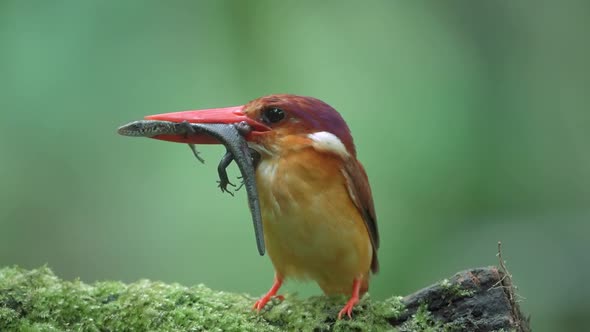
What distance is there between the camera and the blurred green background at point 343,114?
15.5 feet

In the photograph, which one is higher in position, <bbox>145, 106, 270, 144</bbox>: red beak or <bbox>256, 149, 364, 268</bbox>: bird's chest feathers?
<bbox>145, 106, 270, 144</bbox>: red beak

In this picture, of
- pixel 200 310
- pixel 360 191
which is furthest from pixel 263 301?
pixel 360 191

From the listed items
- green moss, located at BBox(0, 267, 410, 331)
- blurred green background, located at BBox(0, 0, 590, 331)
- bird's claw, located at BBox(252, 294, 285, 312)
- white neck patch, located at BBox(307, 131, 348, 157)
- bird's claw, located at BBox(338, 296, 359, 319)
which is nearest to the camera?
green moss, located at BBox(0, 267, 410, 331)

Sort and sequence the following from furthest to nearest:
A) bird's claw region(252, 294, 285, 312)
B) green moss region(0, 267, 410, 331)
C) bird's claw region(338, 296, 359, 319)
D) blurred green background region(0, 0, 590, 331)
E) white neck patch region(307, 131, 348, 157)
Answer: blurred green background region(0, 0, 590, 331) < white neck patch region(307, 131, 348, 157) < bird's claw region(252, 294, 285, 312) < bird's claw region(338, 296, 359, 319) < green moss region(0, 267, 410, 331)

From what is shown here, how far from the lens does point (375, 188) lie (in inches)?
191

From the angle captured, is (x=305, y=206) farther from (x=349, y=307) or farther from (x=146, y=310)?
(x=146, y=310)

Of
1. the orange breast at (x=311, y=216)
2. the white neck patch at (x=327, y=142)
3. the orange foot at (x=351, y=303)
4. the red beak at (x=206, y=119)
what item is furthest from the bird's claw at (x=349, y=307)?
the red beak at (x=206, y=119)

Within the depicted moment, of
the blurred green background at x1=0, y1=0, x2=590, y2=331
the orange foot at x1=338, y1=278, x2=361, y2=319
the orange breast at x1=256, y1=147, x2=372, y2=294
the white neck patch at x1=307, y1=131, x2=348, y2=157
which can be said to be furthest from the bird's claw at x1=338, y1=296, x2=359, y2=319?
the blurred green background at x1=0, y1=0, x2=590, y2=331

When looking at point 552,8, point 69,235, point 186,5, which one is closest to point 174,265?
point 69,235

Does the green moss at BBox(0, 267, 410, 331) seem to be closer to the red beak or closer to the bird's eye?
the red beak

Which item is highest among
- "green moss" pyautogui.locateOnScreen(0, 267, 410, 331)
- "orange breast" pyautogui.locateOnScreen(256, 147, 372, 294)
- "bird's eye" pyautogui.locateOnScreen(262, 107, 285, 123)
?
"bird's eye" pyautogui.locateOnScreen(262, 107, 285, 123)

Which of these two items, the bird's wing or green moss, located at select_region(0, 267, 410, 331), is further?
the bird's wing

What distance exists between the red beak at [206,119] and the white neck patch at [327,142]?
0.22 metres

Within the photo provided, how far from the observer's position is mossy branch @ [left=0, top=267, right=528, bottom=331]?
8.80 ft
